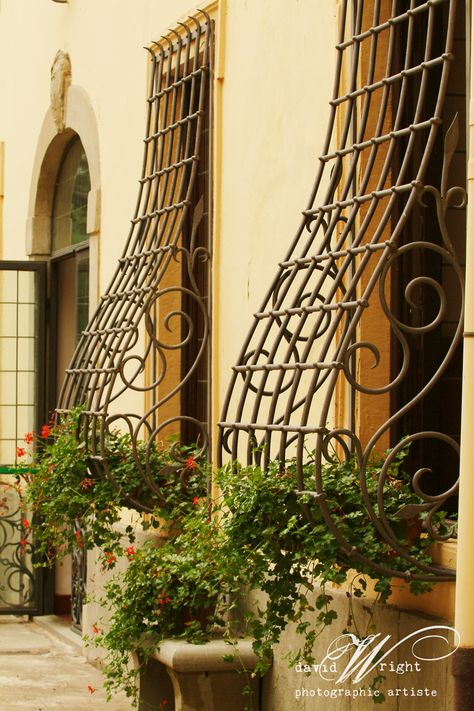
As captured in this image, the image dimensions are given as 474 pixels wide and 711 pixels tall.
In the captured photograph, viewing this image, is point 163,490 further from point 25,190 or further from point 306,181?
point 25,190

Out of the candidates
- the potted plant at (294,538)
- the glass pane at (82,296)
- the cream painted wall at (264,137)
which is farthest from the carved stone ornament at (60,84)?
the potted plant at (294,538)

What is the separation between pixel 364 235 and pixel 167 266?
2119 millimetres

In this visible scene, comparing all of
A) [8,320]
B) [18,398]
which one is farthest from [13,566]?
[8,320]

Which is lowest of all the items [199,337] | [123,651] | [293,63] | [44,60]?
[123,651]

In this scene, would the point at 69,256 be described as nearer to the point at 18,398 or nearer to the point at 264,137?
the point at 18,398

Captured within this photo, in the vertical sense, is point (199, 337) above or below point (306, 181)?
below

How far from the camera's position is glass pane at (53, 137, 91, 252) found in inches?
393

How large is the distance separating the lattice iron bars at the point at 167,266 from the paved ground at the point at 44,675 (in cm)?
122

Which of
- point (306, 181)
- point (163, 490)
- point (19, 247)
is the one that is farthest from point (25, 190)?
point (306, 181)

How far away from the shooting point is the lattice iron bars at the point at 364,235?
15.5ft

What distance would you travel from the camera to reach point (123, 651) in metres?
6.20

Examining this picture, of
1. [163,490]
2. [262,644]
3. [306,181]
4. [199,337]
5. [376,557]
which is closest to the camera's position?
[376,557]

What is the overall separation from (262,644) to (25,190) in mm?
6914

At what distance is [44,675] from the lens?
27.1 feet
